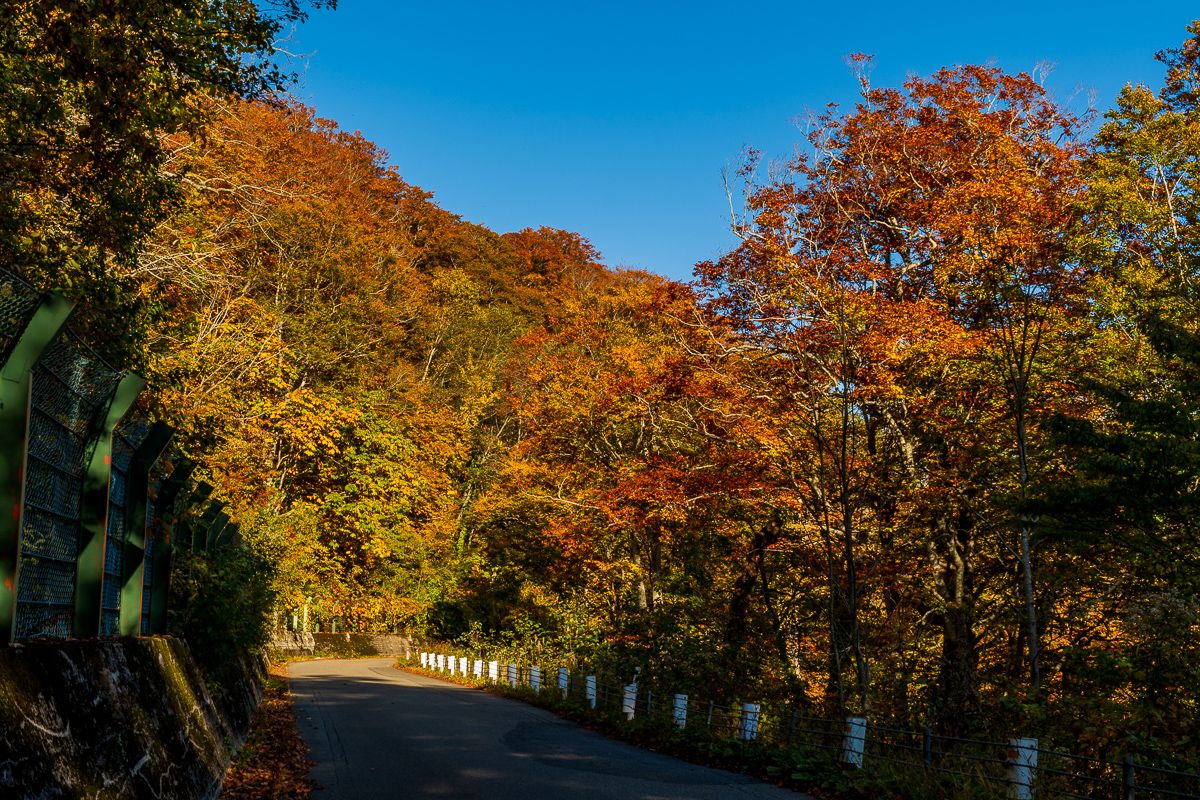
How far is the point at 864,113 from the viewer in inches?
893

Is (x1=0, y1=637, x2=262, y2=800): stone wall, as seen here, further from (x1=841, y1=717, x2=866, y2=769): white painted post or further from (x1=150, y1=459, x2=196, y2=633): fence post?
(x1=841, y1=717, x2=866, y2=769): white painted post

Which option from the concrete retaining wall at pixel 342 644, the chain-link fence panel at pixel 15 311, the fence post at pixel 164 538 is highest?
the chain-link fence panel at pixel 15 311

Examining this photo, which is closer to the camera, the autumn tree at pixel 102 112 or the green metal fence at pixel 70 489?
the green metal fence at pixel 70 489

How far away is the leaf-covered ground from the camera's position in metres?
8.27

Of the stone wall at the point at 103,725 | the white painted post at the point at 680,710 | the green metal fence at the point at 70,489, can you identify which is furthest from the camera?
the white painted post at the point at 680,710

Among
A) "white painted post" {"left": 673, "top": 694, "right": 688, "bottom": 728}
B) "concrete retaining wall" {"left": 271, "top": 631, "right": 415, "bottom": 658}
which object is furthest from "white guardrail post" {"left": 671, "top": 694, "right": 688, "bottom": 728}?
"concrete retaining wall" {"left": 271, "top": 631, "right": 415, "bottom": 658}

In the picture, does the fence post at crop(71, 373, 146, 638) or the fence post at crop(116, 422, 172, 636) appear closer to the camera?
the fence post at crop(71, 373, 146, 638)

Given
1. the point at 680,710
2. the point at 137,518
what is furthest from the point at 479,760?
the point at 137,518

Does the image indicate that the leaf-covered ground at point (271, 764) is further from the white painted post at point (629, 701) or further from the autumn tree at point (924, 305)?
the autumn tree at point (924, 305)

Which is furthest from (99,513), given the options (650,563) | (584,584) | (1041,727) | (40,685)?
(584,584)

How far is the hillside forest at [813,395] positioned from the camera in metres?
11.4

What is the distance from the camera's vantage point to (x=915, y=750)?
11266 mm

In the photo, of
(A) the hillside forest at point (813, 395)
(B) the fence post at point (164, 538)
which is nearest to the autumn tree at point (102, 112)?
(A) the hillside forest at point (813, 395)

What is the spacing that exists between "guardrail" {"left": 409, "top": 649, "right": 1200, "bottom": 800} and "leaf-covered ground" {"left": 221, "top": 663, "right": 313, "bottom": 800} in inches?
225
